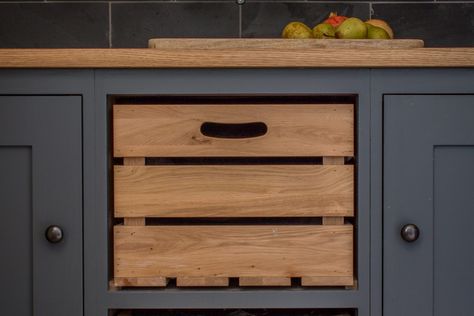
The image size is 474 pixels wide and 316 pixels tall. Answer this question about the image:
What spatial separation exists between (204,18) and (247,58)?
63cm

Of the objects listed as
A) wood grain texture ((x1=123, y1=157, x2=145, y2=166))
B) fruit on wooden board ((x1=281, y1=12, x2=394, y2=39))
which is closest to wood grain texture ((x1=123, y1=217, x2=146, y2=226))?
wood grain texture ((x1=123, y1=157, x2=145, y2=166))

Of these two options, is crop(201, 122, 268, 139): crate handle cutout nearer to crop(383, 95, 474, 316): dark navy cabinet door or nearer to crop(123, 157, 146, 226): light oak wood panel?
crop(123, 157, 146, 226): light oak wood panel

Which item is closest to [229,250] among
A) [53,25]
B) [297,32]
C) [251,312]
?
[251,312]

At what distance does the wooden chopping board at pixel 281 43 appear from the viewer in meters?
1.25

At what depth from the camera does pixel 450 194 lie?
117 cm

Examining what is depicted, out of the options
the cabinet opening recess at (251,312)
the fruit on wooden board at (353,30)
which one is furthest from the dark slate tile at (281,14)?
the cabinet opening recess at (251,312)

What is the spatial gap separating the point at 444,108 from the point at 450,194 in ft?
0.58

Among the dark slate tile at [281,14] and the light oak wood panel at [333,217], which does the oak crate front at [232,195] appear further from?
the dark slate tile at [281,14]

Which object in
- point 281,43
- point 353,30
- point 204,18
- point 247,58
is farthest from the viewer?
point 204,18

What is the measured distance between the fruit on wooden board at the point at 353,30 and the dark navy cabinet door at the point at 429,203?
26 centimetres

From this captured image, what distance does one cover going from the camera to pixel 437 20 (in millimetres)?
1722

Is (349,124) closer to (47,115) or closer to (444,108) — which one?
(444,108)

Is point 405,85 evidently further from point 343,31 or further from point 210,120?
point 210,120

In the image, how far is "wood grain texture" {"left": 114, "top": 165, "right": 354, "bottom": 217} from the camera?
1168 millimetres
